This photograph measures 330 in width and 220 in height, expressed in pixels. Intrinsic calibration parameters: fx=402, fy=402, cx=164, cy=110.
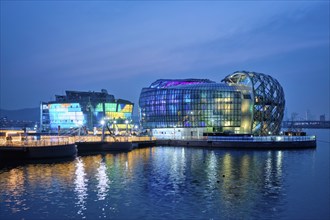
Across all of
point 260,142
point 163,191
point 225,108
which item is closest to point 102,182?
point 163,191

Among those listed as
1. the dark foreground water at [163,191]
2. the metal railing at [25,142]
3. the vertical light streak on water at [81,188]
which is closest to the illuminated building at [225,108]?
the metal railing at [25,142]

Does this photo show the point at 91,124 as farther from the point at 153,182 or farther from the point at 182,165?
the point at 153,182

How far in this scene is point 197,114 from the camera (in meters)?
148

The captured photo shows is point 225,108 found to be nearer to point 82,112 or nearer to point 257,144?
point 257,144

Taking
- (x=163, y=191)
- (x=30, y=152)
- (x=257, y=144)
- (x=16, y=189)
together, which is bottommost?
(x=163, y=191)

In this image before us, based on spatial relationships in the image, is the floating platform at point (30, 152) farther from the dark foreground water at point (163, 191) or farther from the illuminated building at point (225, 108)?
the illuminated building at point (225, 108)

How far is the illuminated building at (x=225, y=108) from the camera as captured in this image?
142000 millimetres

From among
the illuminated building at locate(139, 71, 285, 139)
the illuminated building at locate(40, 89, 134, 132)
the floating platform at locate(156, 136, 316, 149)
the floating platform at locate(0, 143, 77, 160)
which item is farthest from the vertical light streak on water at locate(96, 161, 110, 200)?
the illuminated building at locate(40, 89, 134, 132)

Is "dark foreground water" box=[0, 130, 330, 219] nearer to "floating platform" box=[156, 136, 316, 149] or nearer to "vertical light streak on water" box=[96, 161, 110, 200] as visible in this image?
"vertical light streak on water" box=[96, 161, 110, 200]

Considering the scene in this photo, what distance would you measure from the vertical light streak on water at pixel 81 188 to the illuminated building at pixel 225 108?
8274 centimetres

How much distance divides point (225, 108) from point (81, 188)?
10720 centimetres

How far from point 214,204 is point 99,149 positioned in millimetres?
63882

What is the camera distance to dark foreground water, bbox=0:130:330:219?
3422cm

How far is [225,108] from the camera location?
147250 millimetres
